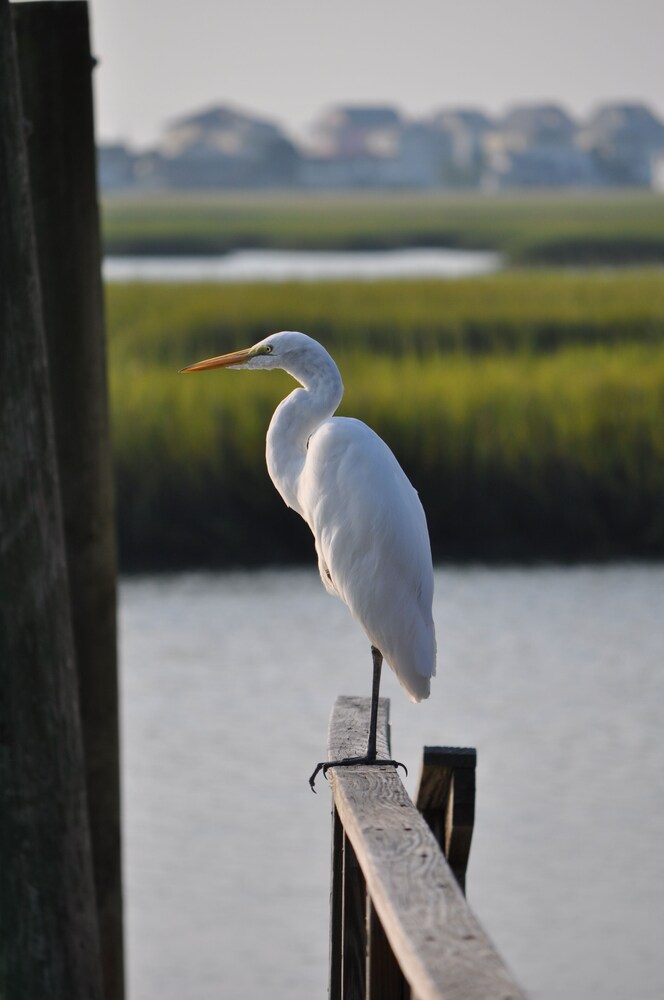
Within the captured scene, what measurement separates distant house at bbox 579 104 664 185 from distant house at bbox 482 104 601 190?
87 cm

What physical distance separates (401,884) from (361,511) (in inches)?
47.9

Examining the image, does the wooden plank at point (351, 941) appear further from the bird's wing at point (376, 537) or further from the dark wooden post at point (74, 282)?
the dark wooden post at point (74, 282)

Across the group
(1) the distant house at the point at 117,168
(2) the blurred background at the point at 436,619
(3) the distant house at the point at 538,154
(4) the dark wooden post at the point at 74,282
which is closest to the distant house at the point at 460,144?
(3) the distant house at the point at 538,154

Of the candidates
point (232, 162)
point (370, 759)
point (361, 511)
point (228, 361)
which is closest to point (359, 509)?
point (361, 511)

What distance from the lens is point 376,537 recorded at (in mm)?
2793

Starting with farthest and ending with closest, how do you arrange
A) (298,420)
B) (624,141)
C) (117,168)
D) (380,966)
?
(624,141) < (117,168) < (298,420) < (380,966)

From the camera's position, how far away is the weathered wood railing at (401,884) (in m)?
1.34

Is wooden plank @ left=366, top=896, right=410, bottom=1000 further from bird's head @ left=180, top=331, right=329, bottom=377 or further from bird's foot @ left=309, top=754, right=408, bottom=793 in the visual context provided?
bird's head @ left=180, top=331, right=329, bottom=377

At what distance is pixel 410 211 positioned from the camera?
179ft

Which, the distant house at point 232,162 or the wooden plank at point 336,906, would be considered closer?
the wooden plank at point 336,906

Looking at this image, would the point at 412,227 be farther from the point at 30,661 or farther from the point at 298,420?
the point at 30,661

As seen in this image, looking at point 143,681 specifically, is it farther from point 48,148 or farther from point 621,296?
point 621,296

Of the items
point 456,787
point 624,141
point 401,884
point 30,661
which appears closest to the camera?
point 401,884

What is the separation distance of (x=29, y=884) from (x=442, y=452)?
658cm
